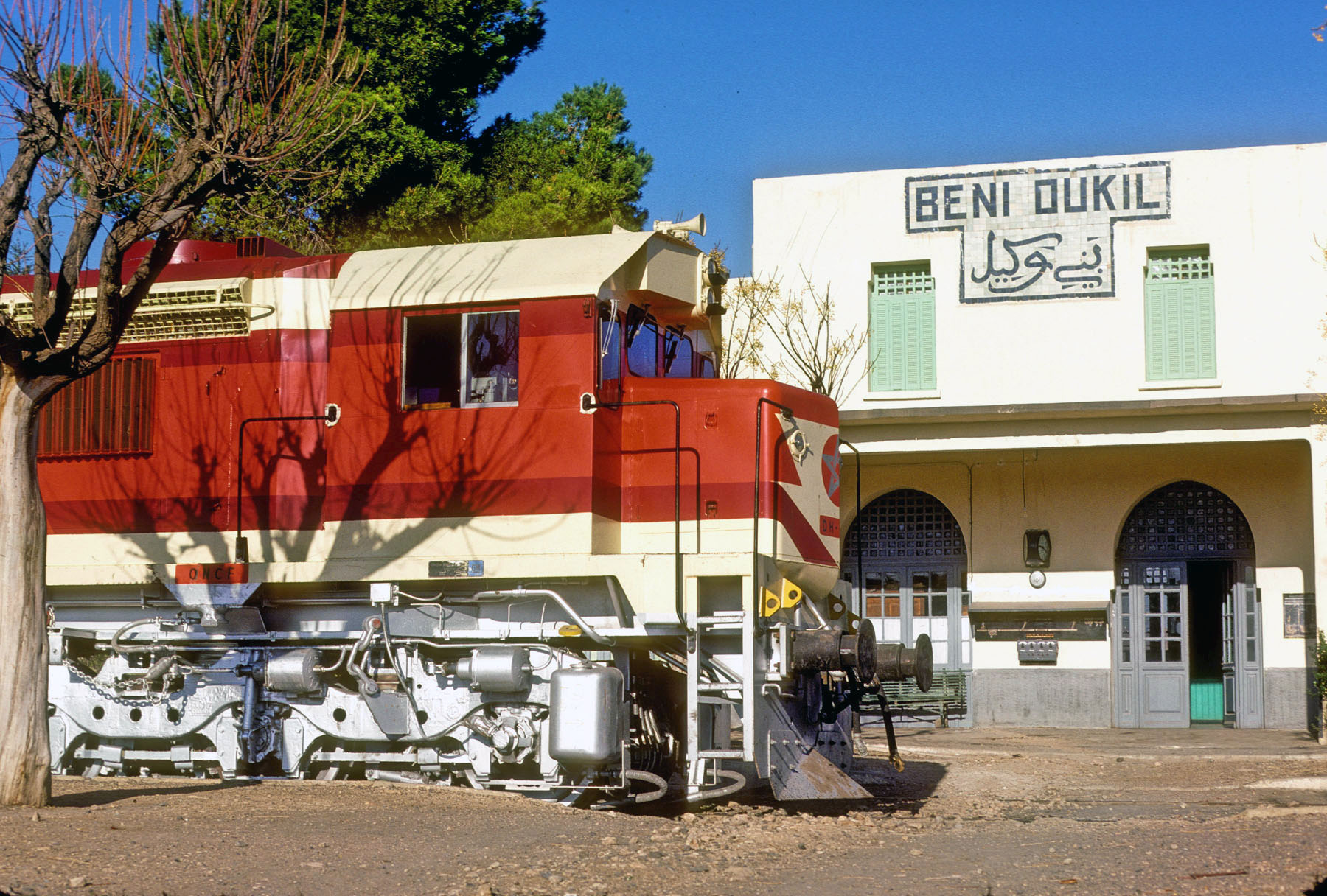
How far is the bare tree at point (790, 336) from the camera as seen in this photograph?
66.6 feet

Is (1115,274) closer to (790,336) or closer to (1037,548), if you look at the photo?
(1037,548)

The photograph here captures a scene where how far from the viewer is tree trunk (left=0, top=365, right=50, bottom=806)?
9.24 m

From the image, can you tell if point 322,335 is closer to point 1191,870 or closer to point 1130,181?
point 1191,870

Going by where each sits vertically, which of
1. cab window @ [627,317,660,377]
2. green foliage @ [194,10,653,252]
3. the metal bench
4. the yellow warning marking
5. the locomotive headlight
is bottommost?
the metal bench

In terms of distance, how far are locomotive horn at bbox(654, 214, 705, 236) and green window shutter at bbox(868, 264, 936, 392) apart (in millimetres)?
9683

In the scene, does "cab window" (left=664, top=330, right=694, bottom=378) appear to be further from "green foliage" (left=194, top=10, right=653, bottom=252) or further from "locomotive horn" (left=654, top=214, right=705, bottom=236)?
"green foliage" (left=194, top=10, right=653, bottom=252)

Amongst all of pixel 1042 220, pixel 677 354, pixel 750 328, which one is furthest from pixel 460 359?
pixel 1042 220

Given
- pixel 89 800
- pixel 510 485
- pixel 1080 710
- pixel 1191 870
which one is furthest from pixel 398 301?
pixel 1080 710

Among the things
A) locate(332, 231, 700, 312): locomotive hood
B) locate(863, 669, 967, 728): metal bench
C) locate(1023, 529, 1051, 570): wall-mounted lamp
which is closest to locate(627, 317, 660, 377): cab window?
locate(332, 231, 700, 312): locomotive hood

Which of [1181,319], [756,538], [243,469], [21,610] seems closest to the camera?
[21,610]

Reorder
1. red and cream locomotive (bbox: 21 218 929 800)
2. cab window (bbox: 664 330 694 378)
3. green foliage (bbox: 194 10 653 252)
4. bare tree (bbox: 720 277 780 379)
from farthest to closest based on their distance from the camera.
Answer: green foliage (bbox: 194 10 653 252) → bare tree (bbox: 720 277 780 379) → cab window (bbox: 664 330 694 378) → red and cream locomotive (bbox: 21 218 929 800)

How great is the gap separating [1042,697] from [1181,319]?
5810 millimetres

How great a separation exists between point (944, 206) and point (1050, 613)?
6179mm

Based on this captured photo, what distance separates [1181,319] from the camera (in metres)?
19.8
